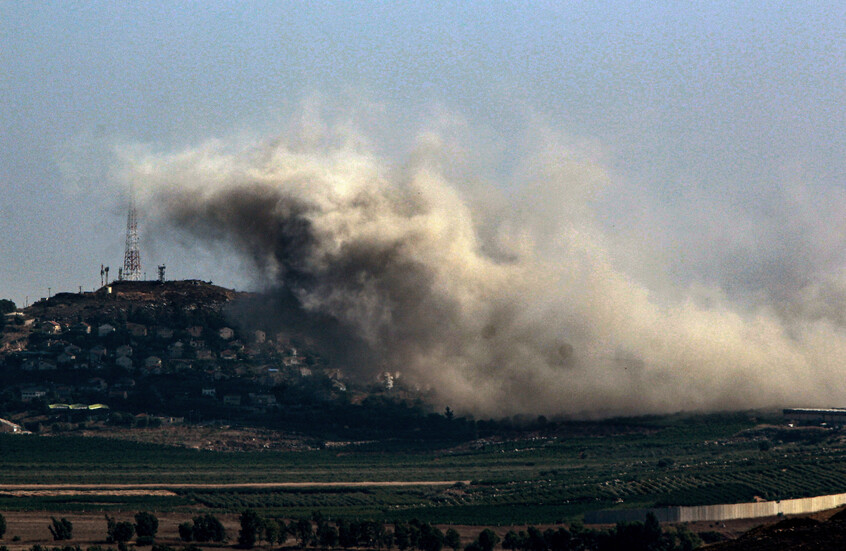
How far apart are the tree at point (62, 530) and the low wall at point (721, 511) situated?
40.0 meters

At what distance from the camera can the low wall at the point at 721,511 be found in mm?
111125

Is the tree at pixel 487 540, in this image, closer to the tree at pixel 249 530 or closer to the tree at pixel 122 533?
the tree at pixel 249 530

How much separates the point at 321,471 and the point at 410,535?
155 ft

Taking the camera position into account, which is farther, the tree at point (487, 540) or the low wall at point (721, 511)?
the low wall at point (721, 511)

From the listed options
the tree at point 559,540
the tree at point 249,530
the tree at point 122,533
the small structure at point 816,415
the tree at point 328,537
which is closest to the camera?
the tree at point 559,540

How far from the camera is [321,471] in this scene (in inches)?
5960

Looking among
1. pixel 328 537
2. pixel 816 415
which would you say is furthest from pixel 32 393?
pixel 816 415

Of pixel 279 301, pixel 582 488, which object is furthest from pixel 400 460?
pixel 582 488

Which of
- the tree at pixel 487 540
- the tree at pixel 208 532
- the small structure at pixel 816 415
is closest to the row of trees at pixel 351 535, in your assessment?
the tree at pixel 208 532

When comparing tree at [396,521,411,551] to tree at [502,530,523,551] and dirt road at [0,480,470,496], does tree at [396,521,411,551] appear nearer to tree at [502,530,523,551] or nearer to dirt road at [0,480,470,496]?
tree at [502,530,523,551]

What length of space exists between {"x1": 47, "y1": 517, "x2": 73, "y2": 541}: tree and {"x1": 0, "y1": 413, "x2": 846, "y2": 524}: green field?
51.6 feet

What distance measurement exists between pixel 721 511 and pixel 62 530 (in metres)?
50.8

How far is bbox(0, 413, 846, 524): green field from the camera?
402ft

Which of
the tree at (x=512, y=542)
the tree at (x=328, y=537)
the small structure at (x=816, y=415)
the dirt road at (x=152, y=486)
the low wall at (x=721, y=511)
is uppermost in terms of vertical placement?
the small structure at (x=816, y=415)
